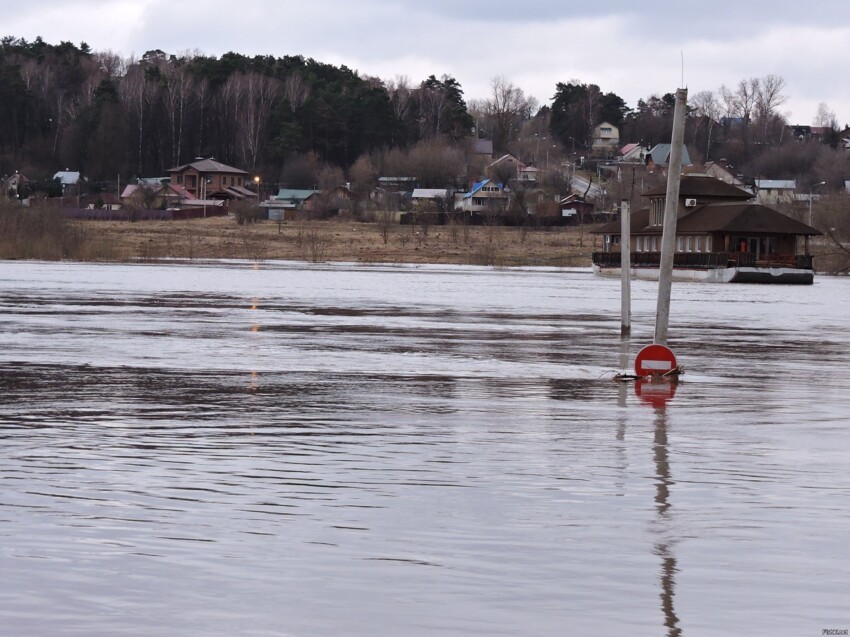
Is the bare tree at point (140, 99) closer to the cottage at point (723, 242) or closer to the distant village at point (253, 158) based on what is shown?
Answer: the distant village at point (253, 158)

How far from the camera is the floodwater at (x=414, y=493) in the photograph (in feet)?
26.2

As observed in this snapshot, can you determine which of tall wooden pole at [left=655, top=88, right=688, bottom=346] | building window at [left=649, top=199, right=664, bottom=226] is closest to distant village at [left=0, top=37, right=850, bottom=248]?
building window at [left=649, top=199, right=664, bottom=226]

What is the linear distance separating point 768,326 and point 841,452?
2661 centimetres

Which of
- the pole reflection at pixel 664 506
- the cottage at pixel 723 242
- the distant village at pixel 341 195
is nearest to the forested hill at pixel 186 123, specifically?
the distant village at pixel 341 195

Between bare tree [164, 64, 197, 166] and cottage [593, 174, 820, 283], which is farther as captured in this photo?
bare tree [164, 64, 197, 166]

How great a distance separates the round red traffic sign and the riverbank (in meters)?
91.7

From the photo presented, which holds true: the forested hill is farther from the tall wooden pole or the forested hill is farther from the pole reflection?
the pole reflection

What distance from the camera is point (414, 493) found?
11516 millimetres

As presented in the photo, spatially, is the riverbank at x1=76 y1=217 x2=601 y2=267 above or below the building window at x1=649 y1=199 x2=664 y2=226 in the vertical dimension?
below

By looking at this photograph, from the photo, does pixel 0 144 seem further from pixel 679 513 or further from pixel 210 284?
pixel 679 513

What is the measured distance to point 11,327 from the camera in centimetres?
3203

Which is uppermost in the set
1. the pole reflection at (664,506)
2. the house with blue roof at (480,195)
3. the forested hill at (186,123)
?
the forested hill at (186,123)

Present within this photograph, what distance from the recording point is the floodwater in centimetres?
798

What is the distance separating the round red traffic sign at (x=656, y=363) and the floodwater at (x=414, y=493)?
17.7 inches
